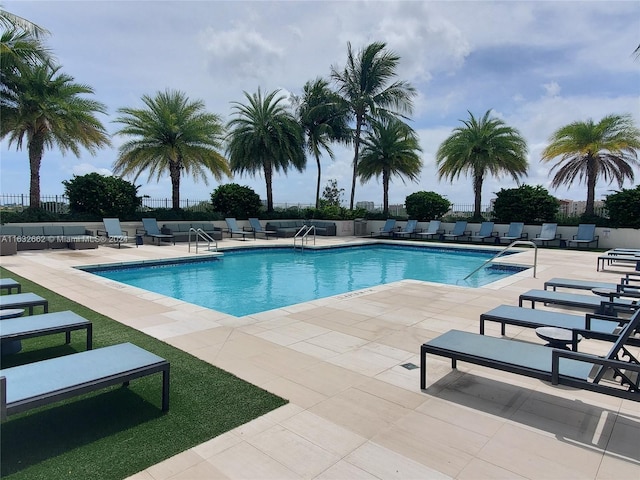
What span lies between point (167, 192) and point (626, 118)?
73.8 ft

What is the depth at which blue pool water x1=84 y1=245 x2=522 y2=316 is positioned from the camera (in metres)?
9.21

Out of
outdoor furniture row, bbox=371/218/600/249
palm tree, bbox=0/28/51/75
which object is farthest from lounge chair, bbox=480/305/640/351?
palm tree, bbox=0/28/51/75

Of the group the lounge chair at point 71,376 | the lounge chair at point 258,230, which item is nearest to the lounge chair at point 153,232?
the lounge chair at point 258,230

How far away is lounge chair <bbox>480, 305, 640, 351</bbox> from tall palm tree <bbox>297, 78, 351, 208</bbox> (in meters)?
21.4

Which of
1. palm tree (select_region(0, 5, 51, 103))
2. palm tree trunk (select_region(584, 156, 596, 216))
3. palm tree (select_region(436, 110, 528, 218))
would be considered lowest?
palm tree trunk (select_region(584, 156, 596, 216))

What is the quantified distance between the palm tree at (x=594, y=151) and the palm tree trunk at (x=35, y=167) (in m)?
22.9

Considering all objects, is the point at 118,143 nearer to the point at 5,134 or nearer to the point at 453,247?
the point at 5,134

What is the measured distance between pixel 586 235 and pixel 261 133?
1706 cm

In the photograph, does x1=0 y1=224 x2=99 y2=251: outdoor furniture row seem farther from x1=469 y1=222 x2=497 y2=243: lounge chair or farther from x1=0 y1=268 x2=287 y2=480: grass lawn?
x1=469 y1=222 x2=497 y2=243: lounge chair

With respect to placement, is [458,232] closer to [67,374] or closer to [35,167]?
[35,167]

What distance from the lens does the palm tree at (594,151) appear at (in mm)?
17844

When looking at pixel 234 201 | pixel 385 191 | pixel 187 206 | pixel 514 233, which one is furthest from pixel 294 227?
pixel 514 233

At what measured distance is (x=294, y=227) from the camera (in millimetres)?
22875

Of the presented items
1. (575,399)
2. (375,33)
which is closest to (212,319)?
(575,399)
